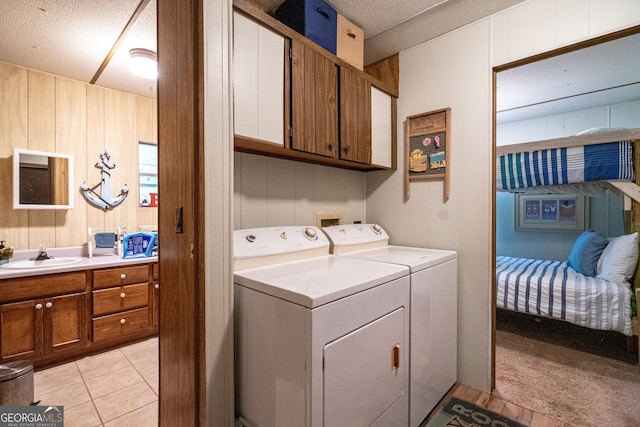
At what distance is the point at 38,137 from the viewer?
2.54 meters

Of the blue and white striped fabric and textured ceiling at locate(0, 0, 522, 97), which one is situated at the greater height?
textured ceiling at locate(0, 0, 522, 97)

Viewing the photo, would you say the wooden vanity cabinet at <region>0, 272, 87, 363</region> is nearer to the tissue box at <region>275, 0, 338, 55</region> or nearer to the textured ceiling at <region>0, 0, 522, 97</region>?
the textured ceiling at <region>0, 0, 522, 97</region>

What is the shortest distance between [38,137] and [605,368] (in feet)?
17.0

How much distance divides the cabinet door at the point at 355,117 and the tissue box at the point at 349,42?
103 millimetres

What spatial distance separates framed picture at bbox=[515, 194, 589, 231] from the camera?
12.7 feet

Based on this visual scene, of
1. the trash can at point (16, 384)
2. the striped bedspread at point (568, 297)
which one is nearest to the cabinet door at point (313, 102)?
the trash can at point (16, 384)

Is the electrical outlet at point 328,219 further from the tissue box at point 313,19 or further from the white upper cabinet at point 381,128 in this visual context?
the tissue box at point 313,19

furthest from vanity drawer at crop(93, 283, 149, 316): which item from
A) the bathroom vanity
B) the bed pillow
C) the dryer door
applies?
the bed pillow

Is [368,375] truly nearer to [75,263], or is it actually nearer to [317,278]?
[317,278]

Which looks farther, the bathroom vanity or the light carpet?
the bathroom vanity

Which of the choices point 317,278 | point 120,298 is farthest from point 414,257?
point 120,298

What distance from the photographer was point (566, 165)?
2.89 meters

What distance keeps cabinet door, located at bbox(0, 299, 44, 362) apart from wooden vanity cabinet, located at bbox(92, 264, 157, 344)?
34 centimetres

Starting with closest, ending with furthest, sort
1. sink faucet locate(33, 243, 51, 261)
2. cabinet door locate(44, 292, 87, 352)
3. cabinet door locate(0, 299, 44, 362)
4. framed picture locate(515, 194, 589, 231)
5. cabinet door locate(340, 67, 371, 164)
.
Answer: cabinet door locate(340, 67, 371, 164)
cabinet door locate(0, 299, 44, 362)
cabinet door locate(44, 292, 87, 352)
sink faucet locate(33, 243, 51, 261)
framed picture locate(515, 194, 589, 231)
